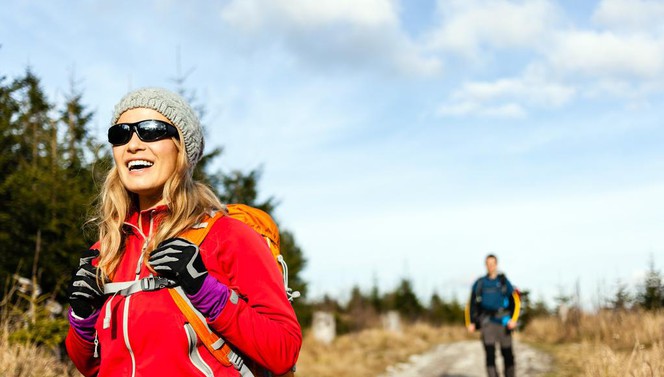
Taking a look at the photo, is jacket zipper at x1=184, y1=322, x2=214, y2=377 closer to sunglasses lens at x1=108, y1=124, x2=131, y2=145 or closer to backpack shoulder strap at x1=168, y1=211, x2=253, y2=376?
backpack shoulder strap at x1=168, y1=211, x2=253, y2=376

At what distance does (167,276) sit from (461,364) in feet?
49.1

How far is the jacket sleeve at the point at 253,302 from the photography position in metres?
1.98

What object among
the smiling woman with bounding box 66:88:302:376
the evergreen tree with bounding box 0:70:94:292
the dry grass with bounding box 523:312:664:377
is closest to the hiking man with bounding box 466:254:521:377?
the dry grass with bounding box 523:312:664:377

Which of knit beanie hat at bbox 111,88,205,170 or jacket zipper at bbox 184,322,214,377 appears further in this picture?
knit beanie hat at bbox 111,88,205,170

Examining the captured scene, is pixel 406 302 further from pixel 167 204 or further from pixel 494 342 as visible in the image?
pixel 167 204

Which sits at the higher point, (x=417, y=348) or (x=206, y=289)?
(x=206, y=289)

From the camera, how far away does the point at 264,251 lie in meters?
2.11

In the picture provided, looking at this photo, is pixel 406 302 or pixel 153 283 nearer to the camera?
pixel 153 283

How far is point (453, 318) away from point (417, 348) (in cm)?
1809

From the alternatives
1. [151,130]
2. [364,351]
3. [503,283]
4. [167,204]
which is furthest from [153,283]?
[364,351]

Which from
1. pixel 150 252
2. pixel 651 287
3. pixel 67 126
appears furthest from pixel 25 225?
pixel 651 287

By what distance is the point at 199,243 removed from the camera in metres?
2.10

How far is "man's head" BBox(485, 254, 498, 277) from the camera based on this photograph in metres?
11.0

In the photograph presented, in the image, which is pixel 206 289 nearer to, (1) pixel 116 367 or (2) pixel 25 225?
(1) pixel 116 367
